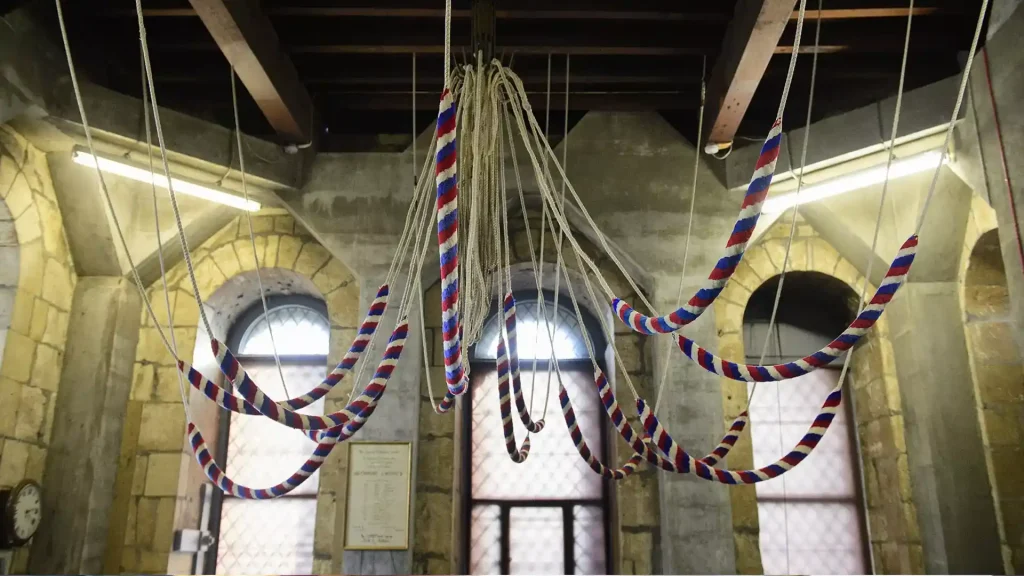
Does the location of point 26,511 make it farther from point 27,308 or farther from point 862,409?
point 862,409

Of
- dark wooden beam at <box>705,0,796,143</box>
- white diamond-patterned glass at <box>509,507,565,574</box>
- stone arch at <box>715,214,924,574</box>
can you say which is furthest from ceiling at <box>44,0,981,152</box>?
white diamond-patterned glass at <box>509,507,565,574</box>

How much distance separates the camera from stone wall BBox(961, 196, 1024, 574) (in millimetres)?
3619

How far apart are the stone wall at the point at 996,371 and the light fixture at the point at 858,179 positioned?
459mm

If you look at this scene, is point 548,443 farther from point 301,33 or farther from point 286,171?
point 301,33

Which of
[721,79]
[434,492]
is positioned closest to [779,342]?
[721,79]

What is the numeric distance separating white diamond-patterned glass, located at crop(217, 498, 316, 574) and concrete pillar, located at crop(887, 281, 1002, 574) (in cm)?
327

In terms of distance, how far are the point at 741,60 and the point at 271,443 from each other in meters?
3.33

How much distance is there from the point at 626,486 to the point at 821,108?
2.41 meters

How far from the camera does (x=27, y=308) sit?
3.58 meters

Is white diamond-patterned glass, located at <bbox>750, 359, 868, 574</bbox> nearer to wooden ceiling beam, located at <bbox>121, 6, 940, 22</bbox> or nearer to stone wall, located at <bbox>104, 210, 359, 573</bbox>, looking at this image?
wooden ceiling beam, located at <bbox>121, 6, 940, 22</bbox>

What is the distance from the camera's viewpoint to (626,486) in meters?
4.12

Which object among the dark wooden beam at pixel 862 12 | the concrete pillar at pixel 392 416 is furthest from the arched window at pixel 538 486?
the dark wooden beam at pixel 862 12

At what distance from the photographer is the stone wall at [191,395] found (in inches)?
158

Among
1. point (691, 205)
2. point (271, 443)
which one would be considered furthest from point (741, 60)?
point (271, 443)
